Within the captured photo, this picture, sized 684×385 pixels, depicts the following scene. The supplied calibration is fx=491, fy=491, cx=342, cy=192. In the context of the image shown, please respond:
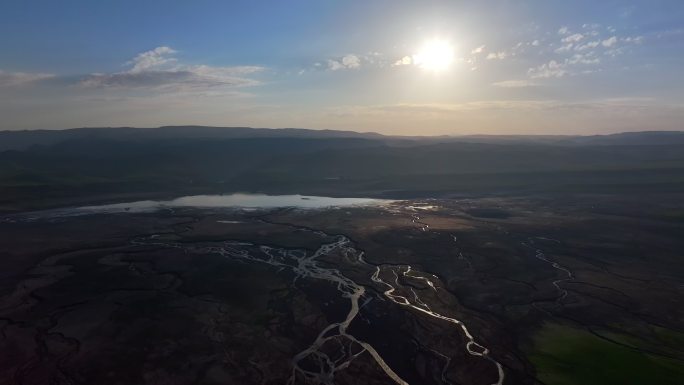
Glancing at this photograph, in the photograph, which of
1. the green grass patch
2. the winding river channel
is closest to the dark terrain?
the green grass patch

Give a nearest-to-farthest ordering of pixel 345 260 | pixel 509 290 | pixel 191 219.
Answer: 1. pixel 509 290
2. pixel 345 260
3. pixel 191 219

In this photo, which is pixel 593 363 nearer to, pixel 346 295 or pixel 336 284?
pixel 346 295

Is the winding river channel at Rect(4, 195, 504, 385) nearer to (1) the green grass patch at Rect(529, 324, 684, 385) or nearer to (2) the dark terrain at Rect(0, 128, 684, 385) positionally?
(2) the dark terrain at Rect(0, 128, 684, 385)

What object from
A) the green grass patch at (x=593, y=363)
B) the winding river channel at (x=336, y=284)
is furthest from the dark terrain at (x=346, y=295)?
the winding river channel at (x=336, y=284)

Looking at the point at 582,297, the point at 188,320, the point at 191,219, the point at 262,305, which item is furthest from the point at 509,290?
the point at 191,219

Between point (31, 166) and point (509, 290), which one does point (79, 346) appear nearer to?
point (509, 290)

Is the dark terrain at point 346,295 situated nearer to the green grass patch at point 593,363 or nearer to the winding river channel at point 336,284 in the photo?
the green grass patch at point 593,363
